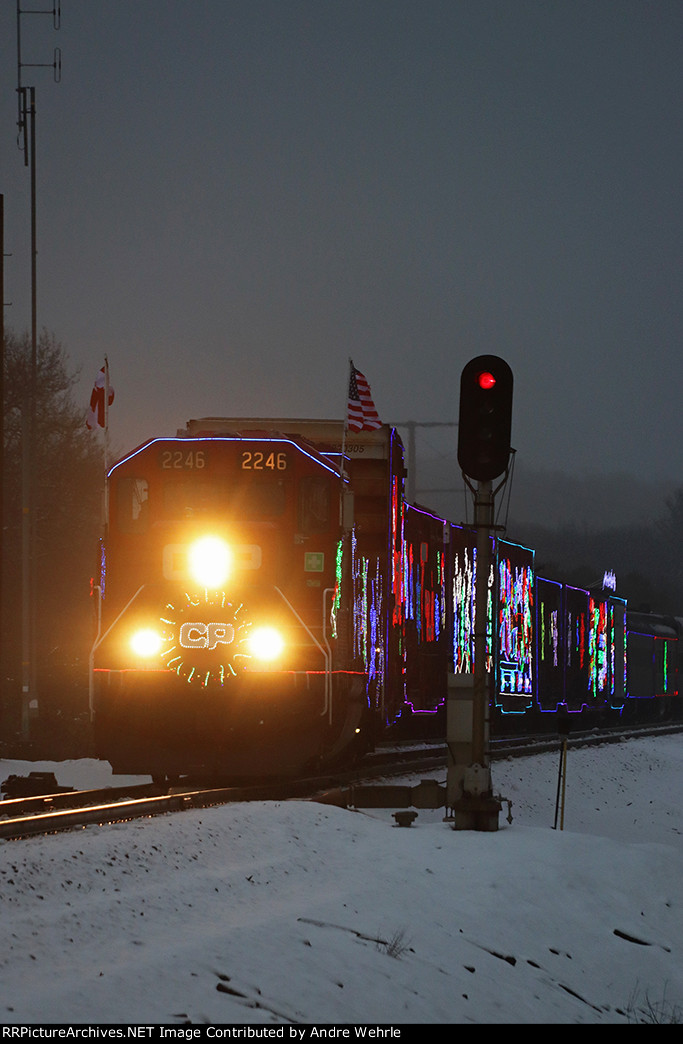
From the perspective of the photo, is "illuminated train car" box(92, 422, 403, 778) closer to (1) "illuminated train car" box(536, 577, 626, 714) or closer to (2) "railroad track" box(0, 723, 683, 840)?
(2) "railroad track" box(0, 723, 683, 840)

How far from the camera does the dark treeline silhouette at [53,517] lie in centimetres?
4166

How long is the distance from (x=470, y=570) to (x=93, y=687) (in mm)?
12076

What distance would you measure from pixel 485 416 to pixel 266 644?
404cm

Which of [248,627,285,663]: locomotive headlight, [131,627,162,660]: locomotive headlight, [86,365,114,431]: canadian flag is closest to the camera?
[248,627,285,663]: locomotive headlight

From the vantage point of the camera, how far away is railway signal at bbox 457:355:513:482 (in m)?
12.4

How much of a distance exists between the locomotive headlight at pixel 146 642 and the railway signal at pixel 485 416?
14.6ft

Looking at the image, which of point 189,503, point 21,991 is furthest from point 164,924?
point 189,503

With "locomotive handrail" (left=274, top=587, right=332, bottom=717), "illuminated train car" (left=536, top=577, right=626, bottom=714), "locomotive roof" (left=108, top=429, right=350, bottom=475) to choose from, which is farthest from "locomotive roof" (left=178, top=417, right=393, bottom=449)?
"illuminated train car" (left=536, top=577, right=626, bottom=714)

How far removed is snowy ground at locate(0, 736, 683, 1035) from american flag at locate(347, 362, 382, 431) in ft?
19.9

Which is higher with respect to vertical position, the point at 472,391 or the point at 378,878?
the point at 472,391

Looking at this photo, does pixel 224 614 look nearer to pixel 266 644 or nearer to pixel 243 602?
pixel 243 602

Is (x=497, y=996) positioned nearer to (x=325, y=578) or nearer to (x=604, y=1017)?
(x=604, y=1017)

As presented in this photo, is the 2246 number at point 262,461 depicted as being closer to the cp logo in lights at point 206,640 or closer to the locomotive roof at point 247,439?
the locomotive roof at point 247,439

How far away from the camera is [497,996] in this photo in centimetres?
775
